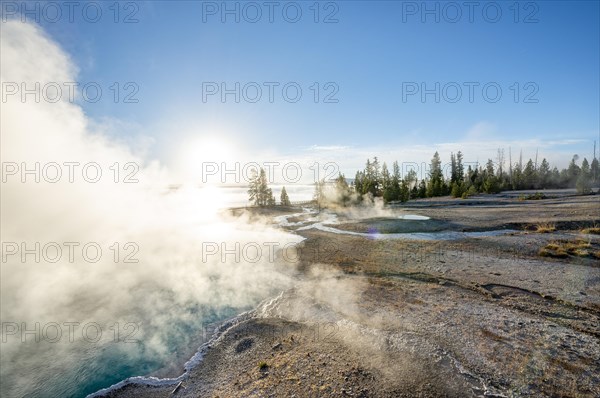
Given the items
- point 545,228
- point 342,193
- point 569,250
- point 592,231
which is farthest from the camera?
point 342,193

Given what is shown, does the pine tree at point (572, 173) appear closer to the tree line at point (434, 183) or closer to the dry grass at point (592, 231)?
the tree line at point (434, 183)

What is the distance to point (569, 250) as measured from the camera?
813 inches

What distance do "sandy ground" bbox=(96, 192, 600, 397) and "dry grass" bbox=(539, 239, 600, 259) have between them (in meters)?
0.50

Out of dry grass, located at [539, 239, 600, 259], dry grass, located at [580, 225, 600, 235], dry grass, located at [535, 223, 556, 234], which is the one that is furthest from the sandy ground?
dry grass, located at [535, 223, 556, 234]

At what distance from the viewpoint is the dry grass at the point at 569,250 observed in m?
19.6

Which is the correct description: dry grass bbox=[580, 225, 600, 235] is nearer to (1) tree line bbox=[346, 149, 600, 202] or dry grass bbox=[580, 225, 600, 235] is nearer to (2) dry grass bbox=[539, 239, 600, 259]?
(2) dry grass bbox=[539, 239, 600, 259]

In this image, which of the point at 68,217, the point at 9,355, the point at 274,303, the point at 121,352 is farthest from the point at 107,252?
the point at 274,303

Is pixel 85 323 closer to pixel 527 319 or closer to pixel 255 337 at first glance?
pixel 255 337

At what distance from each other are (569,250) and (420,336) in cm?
1884

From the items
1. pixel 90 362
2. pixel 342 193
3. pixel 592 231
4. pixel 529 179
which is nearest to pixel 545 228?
pixel 592 231

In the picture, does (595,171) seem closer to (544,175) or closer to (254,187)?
(544,175)

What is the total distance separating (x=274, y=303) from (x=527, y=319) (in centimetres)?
1178

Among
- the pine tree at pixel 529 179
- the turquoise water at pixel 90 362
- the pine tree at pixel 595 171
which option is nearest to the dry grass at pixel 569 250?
the turquoise water at pixel 90 362

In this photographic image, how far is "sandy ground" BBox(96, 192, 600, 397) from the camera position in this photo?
829 centimetres
